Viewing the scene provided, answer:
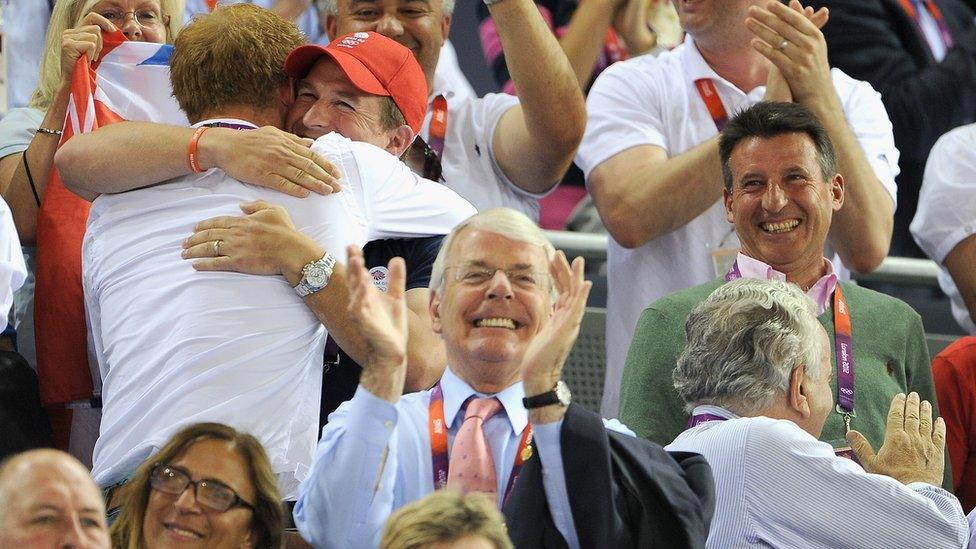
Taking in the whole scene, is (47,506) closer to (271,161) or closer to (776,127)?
(271,161)

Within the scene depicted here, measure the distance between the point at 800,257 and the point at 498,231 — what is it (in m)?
1.19

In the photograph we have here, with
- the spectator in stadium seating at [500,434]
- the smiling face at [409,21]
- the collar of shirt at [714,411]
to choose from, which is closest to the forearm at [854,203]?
the smiling face at [409,21]

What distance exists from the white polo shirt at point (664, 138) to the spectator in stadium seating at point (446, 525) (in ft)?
6.06

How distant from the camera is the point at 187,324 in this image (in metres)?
2.90

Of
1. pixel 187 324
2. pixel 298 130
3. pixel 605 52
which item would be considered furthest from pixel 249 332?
pixel 605 52

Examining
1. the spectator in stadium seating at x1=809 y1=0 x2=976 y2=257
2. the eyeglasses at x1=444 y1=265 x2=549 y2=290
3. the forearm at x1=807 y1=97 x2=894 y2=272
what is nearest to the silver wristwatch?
the eyeglasses at x1=444 y1=265 x2=549 y2=290

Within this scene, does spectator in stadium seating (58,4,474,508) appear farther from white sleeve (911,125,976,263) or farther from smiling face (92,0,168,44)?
white sleeve (911,125,976,263)

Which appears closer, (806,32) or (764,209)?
(764,209)

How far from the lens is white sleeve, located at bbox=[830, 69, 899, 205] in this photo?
434cm

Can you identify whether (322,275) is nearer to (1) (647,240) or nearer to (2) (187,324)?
(2) (187,324)

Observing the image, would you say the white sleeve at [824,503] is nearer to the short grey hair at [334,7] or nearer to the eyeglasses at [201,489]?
the eyeglasses at [201,489]

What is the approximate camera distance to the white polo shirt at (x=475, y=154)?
13.7 feet

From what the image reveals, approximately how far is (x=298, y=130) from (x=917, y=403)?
1380 millimetres

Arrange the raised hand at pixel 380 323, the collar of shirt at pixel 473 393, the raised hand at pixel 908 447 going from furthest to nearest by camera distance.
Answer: the raised hand at pixel 908 447 → the collar of shirt at pixel 473 393 → the raised hand at pixel 380 323
